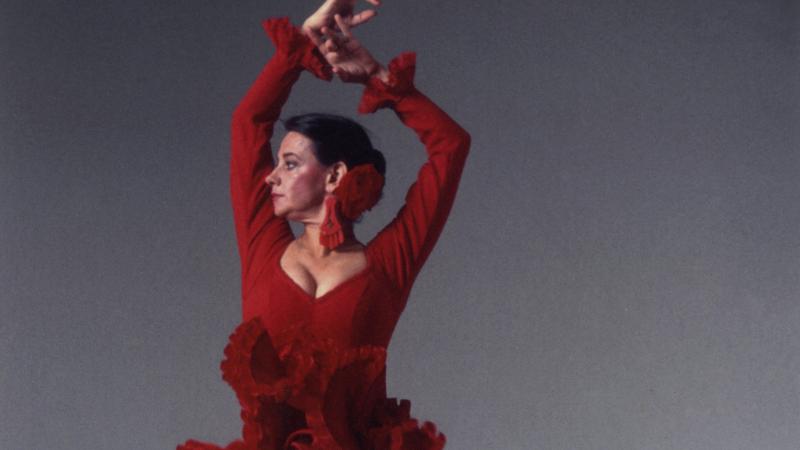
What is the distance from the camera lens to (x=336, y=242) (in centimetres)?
157

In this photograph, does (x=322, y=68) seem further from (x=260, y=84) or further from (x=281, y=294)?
(x=281, y=294)

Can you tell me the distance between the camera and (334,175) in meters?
1.61

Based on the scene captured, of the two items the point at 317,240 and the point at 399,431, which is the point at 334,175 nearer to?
the point at 317,240

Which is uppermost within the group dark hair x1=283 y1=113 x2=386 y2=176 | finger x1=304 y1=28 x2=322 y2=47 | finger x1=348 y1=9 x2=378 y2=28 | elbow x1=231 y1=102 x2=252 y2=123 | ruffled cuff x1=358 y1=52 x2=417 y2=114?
finger x1=348 y1=9 x2=378 y2=28

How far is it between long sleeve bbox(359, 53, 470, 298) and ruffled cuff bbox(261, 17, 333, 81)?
8 centimetres

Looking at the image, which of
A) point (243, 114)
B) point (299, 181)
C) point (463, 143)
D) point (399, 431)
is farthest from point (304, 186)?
point (399, 431)

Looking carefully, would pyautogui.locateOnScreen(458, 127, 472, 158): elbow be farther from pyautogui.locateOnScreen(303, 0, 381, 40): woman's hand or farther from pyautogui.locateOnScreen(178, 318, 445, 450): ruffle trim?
pyautogui.locateOnScreen(178, 318, 445, 450): ruffle trim

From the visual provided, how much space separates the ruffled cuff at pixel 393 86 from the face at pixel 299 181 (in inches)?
4.0

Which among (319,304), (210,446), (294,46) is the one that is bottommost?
(210,446)

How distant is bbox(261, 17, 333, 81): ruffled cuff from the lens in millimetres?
1588

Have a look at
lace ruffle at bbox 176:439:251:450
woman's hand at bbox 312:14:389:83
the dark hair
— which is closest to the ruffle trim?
lace ruffle at bbox 176:439:251:450

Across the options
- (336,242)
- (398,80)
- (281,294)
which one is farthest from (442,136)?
(281,294)

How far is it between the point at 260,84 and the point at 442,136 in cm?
26

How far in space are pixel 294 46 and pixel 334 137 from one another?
0.45 feet
